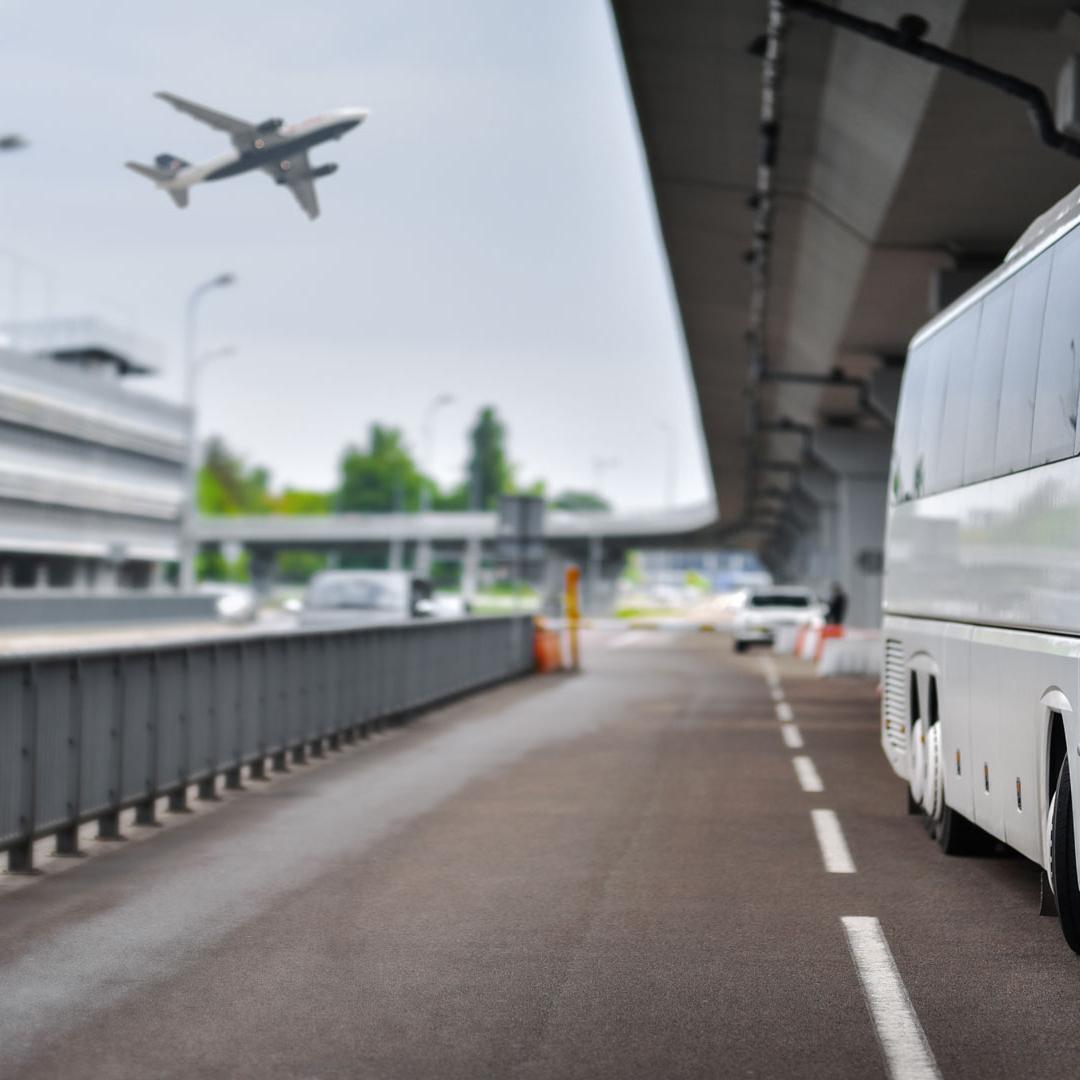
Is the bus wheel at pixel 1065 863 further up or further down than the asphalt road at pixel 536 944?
further up

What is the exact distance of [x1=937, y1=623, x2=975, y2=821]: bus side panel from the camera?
29.4 feet

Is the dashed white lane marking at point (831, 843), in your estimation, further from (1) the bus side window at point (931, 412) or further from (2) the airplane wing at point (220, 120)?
(2) the airplane wing at point (220, 120)

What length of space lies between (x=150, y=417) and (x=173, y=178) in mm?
53359

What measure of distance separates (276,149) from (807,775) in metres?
6.49

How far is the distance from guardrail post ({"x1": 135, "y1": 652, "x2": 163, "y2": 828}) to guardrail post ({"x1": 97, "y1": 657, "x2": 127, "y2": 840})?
14.8 inches

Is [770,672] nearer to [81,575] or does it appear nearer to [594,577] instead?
[81,575]

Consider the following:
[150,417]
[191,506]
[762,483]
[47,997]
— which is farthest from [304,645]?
[762,483]

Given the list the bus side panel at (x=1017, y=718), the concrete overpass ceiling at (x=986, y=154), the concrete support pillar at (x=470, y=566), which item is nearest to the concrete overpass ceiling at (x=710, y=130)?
the concrete overpass ceiling at (x=986, y=154)

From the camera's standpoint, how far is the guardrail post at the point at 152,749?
10742 mm

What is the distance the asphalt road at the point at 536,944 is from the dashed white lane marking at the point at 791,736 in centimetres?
348

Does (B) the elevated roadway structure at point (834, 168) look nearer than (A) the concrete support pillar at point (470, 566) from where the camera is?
Yes

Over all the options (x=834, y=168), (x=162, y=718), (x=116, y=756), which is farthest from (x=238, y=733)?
(x=834, y=168)

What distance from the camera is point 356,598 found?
2938 centimetres

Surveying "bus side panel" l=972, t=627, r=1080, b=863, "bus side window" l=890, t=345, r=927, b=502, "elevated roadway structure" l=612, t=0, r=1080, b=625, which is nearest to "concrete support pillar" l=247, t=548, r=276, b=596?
"elevated roadway structure" l=612, t=0, r=1080, b=625
